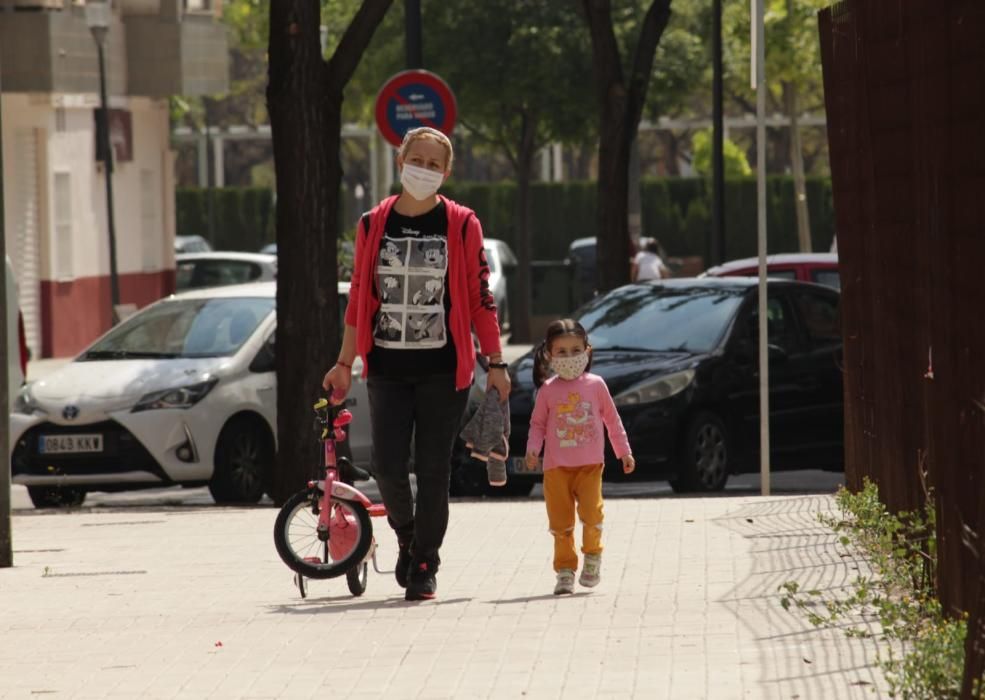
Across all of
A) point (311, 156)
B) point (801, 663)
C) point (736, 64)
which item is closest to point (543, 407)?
point (801, 663)

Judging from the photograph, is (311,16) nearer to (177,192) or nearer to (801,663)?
(801,663)

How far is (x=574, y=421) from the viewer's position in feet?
30.3

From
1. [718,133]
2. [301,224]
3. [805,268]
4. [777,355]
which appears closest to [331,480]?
[301,224]

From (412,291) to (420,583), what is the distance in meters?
1.11

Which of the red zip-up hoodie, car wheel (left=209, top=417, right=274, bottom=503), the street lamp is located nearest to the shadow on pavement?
the red zip-up hoodie

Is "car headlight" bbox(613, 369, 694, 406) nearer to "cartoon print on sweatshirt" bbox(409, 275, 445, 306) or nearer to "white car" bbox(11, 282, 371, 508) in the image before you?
"white car" bbox(11, 282, 371, 508)

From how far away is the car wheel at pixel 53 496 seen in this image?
1584cm

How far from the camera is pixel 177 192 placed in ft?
223

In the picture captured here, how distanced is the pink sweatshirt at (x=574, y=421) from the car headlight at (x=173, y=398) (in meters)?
6.39

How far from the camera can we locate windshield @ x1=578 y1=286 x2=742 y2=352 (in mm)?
16094

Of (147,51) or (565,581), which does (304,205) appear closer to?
(565,581)

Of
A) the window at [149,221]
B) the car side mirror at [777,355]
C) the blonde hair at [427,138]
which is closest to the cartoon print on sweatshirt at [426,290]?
the blonde hair at [427,138]

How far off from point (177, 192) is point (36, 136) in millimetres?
30288

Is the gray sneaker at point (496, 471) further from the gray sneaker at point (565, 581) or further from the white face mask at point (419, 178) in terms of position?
the white face mask at point (419, 178)
